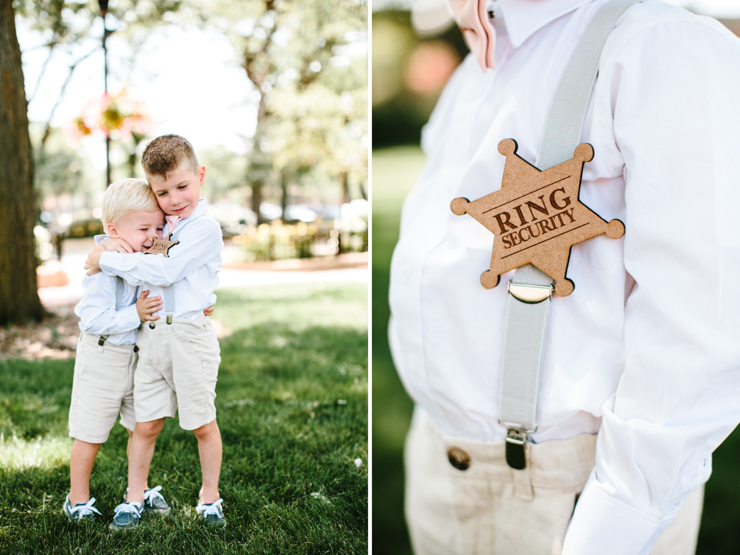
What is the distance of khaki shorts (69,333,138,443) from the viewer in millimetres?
1388

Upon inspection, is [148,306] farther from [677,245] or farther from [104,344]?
[677,245]

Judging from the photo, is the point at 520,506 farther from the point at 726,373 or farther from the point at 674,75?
the point at 674,75

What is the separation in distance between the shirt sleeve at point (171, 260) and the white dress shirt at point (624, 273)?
0.55 metres

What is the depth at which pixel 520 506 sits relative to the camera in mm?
923

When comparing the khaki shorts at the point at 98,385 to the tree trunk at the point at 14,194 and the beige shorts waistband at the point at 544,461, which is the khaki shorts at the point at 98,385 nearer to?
the beige shorts waistband at the point at 544,461

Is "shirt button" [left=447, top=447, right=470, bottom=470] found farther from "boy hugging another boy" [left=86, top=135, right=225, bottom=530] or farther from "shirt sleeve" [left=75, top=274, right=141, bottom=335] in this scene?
"shirt sleeve" [left=75, top=274, right=141, bottom=335]

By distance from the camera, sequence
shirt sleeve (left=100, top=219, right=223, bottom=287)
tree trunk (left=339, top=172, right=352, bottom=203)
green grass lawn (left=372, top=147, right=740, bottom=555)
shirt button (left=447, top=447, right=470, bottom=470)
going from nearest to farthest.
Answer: shirt button (left=447, top=447, right=470, bottom=470) → shirt sleeve (left=100, top=219, right=223, bottom=287) → green grass lawn (left=372, top=147, right=740, bottom=555) → tree trunk (left=339, top=172, right=352, bottom=203)

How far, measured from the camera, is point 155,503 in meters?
1.48

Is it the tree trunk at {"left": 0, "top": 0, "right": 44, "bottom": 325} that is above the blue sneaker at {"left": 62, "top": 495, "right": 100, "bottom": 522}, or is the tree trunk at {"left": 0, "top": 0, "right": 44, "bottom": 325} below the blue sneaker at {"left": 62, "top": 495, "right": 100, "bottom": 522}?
→ above

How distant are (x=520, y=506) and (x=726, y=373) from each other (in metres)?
0.39

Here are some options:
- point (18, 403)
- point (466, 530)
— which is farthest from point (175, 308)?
point (18, 403)

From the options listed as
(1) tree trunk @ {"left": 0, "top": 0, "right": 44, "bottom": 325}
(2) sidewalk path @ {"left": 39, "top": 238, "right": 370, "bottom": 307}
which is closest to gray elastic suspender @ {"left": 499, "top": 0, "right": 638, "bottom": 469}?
(1) tree trunk @ {"left": 0, "top": 0, "right": 44, "bottom": 325}

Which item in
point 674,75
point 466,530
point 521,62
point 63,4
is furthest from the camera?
point 63,4

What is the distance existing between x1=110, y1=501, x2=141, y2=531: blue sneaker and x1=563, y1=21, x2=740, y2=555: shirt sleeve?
3.93 ft
